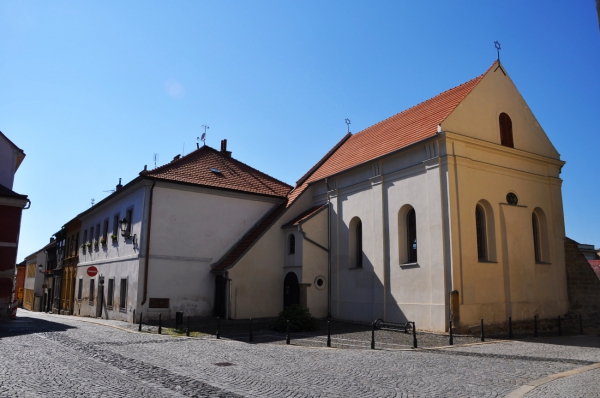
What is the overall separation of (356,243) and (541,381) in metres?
14.5

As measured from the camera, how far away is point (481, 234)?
19.3 m

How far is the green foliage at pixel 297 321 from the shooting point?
1839 cm

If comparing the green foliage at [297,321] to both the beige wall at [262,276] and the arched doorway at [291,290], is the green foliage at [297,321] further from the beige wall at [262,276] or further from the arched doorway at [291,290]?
the arched doorway at [291,290]

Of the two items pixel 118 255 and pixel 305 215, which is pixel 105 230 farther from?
pixel 305 215

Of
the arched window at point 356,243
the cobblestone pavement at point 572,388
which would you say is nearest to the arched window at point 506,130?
the arched window at point 356,243

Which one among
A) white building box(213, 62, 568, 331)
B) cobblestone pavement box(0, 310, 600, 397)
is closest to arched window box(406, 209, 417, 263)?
white building box(213, 62, 568, 331)

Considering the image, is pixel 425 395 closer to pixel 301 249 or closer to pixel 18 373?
pixel 18 373

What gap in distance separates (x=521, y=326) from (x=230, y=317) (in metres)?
12.8

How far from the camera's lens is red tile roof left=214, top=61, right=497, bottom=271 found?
20.6 m

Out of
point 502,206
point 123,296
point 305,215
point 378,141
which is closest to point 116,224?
point 123,296

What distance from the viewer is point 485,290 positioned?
18078 mm

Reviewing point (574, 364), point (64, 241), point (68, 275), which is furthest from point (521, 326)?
point (64, 241)

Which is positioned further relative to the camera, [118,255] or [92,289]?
[92,289]

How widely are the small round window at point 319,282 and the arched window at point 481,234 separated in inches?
309
